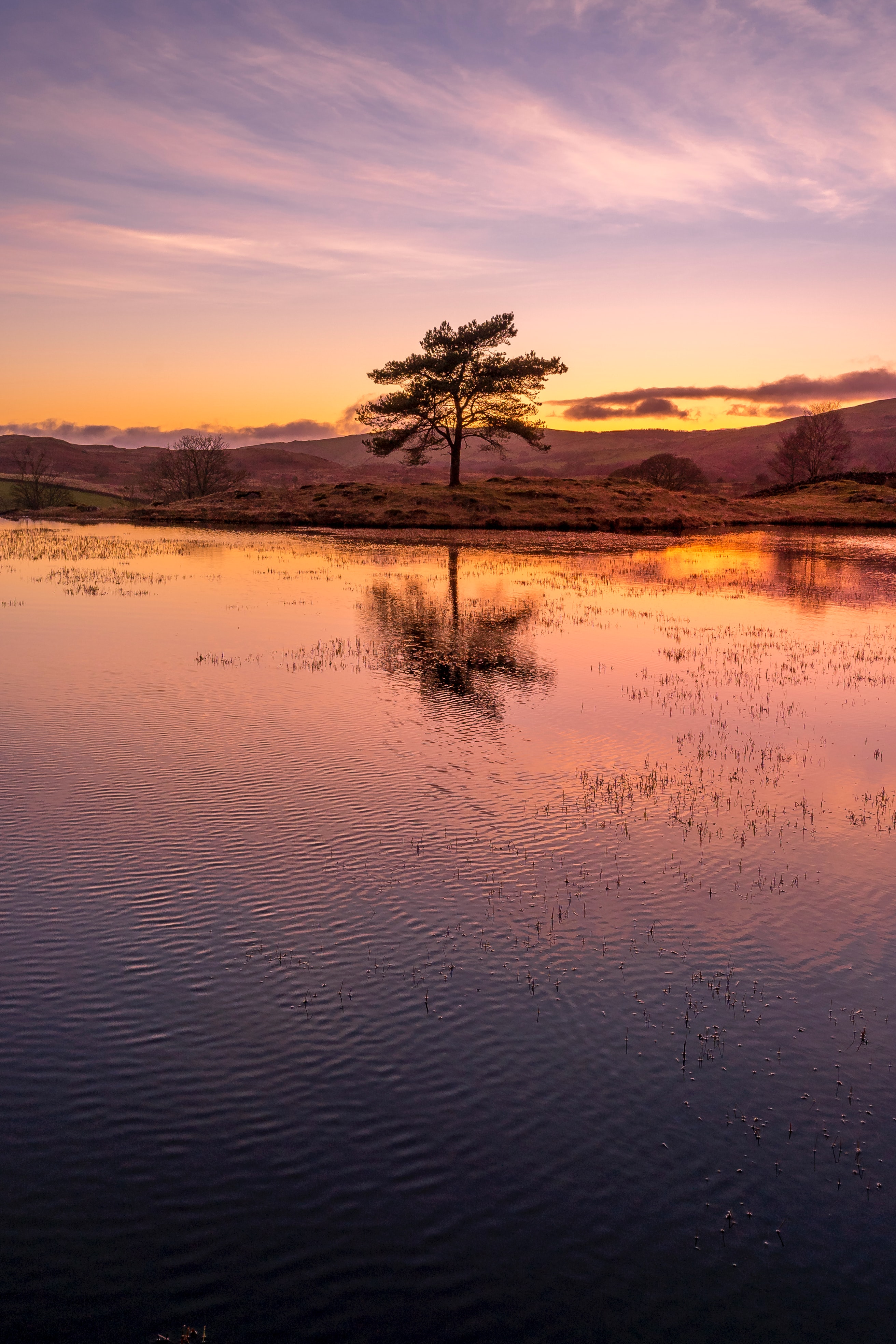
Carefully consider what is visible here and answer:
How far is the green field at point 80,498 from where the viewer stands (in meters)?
130

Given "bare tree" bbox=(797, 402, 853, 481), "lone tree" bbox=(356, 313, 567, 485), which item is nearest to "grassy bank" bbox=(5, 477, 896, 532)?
"lone tree" bbox=(356, 313, 567, 485)

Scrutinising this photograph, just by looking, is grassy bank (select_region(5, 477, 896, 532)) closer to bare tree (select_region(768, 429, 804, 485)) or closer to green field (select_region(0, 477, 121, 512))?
green field (select_region(0, 477, 121, 512))

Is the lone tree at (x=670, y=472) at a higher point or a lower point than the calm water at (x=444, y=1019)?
higher

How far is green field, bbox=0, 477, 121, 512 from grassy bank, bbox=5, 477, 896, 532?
1561cm

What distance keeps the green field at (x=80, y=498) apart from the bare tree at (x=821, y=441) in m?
107

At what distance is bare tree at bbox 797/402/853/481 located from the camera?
159 m

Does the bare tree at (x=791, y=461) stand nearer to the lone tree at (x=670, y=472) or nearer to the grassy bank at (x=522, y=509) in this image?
the lone tree at (x=670, y=472)

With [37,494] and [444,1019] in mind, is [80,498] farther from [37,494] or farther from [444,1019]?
[444,1019]

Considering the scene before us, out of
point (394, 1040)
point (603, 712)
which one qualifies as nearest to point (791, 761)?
point (603, 712)

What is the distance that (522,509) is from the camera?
9681 centimetres

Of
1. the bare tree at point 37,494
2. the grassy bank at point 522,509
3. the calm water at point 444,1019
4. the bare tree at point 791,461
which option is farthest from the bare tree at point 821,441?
the calm water at point 444,1019

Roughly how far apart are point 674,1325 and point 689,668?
21589 millimetres

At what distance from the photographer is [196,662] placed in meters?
25.1

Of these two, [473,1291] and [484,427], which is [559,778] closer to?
[473,1291]
